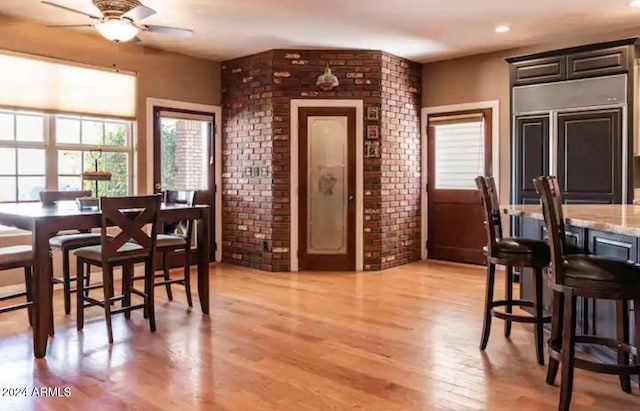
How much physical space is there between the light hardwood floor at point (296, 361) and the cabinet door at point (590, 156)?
1703mm

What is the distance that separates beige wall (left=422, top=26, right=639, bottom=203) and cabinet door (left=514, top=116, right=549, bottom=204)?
548 millimetres

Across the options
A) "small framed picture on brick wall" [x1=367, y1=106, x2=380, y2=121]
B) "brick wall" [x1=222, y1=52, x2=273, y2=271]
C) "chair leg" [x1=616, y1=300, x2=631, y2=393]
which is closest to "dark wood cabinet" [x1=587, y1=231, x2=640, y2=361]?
"chair leg" [x1=616, y1=300, x2=631, y2=393]

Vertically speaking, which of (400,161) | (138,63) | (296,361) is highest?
(138,63)

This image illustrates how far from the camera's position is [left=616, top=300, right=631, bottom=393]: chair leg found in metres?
2.57

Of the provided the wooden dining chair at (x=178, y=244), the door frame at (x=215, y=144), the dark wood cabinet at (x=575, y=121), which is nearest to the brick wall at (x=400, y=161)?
the dark wood cabinet at (x=575, y=121)

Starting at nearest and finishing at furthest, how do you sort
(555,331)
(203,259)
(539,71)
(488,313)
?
(555,331)
(488,313)
(203,259)
(539,71)

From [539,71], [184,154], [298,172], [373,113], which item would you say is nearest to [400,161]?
[373,113]

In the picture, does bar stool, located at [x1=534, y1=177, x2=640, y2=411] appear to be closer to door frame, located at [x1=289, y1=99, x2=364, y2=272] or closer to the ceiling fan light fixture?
the ceiling fan light fixture

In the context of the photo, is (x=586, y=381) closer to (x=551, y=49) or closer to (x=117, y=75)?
(x=551, y=49)

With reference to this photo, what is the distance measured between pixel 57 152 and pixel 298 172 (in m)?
2.55

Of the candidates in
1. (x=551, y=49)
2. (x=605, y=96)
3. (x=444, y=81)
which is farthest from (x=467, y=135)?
(x=605, y=96)

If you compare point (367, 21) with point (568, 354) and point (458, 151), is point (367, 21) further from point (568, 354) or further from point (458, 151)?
point (568, 354)

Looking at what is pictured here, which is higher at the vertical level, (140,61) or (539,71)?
(140,61)

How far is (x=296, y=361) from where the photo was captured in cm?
307
